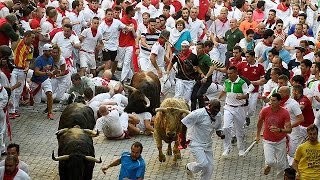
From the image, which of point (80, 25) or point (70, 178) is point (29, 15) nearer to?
point (80, 25)

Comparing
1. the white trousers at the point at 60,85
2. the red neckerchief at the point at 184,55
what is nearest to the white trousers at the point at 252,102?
the red neckerchief at the point at 184,55

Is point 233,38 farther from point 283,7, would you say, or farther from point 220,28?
point 283,7

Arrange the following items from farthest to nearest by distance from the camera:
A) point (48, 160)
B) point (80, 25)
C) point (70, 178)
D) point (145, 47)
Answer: point (80, 25) < point (145, 47) < point (48, 160) < point (70, 178)

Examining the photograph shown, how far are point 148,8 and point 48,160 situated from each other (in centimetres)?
1015

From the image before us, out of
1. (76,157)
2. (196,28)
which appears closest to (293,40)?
(196,28)

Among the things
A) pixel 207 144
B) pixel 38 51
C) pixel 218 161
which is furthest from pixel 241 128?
pixel 38 51

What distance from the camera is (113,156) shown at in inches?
836

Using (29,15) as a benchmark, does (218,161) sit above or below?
below

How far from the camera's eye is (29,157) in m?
21.2

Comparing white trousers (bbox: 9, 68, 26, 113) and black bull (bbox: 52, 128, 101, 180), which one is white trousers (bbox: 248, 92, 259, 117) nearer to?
black bull (bbox: 52, 128, 101, 180)

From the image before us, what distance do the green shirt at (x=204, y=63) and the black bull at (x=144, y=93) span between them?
1.06 metres

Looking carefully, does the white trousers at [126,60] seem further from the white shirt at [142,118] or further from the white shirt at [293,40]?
the white shirt at [142,118]

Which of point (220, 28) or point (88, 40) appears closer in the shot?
point (88, 40)

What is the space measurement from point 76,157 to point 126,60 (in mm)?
9676
